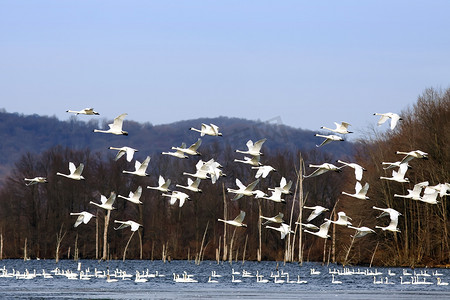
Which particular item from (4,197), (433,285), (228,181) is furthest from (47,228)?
(433,285)

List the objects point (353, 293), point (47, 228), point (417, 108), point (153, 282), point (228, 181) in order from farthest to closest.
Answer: point (228, 181), point (47, 228), point (417, 108), point (153, 282), point (353, 293)

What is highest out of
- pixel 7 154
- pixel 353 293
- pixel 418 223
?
pixel 7 154

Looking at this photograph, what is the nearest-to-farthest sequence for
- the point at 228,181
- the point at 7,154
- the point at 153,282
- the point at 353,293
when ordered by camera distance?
the point at 353,293, the point at 153,282, the point at 228,181, the point at 7,154

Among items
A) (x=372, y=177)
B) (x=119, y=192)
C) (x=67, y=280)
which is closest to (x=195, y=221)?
(x=119, y=192)

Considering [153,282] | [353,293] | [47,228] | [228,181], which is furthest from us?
[228,181]

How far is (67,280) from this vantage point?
48781 millimetres

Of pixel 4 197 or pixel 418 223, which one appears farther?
pixel 4 197

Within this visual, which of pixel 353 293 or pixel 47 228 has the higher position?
pixel 47 228

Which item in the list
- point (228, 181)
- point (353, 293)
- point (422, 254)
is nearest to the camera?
point (353, 293)

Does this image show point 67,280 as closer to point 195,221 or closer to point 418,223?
point 418,223

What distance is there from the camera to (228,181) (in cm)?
8800

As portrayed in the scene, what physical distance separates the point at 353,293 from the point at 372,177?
20.5m

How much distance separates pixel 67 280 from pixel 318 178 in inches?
1401

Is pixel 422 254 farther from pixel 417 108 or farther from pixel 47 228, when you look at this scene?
pixel 47 228
